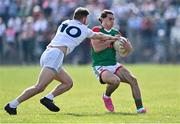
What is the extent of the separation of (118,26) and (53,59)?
21.6 metres

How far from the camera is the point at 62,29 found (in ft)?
49.4

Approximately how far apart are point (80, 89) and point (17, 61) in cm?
1525

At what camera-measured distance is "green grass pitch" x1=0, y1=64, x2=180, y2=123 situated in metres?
14.0

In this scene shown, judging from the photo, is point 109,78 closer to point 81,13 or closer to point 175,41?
point 81,13

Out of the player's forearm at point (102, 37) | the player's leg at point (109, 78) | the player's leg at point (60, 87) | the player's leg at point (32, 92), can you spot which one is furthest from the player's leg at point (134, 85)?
the player's leg at point (32, 92)

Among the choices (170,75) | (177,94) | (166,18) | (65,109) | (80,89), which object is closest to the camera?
(65,109)

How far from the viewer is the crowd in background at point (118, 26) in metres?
36.7

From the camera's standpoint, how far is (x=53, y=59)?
14773mm

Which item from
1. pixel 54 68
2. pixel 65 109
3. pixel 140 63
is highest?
pixel 54 68

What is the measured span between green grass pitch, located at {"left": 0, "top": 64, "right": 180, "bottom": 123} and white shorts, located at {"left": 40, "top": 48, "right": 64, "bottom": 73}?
1000 millimetres

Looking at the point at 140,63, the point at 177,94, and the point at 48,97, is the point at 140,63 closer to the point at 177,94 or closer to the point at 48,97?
the point at 177,94

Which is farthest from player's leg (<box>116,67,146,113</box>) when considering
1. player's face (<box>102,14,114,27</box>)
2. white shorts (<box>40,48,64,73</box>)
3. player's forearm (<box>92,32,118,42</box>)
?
white shorts (<box>40,48,64,73</box>)

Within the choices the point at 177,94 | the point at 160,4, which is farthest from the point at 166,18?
the point at 177,94

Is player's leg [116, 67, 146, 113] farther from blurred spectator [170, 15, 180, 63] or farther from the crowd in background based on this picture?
blurred spectator [170, 15, 180, 63]
